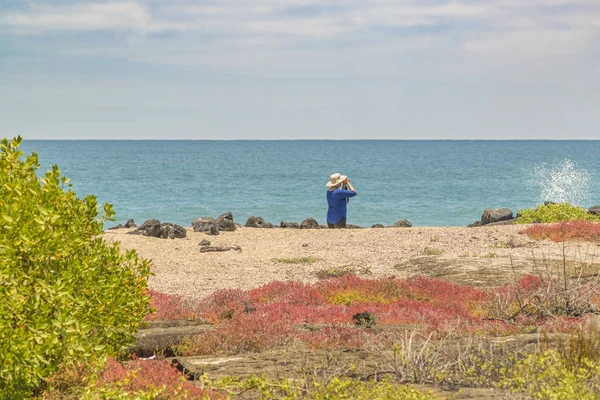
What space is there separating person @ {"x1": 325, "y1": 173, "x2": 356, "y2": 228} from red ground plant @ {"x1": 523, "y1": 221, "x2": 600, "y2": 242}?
807 cm

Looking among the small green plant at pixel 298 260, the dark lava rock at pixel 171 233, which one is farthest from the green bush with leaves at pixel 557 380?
the dark lava rock at pixel 171 233

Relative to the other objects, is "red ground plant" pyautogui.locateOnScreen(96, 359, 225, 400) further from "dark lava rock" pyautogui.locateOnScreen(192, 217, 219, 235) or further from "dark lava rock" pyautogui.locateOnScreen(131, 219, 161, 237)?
"dark lava rock" pyautogui.locateOnScreen(192, 217, 219, 235)

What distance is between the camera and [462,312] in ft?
39.6

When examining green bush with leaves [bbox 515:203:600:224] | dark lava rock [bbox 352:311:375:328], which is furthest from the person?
dark lava rock [bbox 352:311:375:328]

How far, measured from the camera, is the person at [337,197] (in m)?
29.4

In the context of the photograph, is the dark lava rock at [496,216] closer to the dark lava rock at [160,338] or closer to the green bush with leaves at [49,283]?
the dark lava rock at [160,338]

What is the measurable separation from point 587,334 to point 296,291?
23.4 ft

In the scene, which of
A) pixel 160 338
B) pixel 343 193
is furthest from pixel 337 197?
pixel 160 338

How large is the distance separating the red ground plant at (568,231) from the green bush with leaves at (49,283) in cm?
1727

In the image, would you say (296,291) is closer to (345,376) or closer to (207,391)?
(345,376)

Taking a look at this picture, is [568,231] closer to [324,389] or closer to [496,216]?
[496,216]

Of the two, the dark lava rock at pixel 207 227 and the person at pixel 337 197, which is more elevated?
the person at pixel 337 197

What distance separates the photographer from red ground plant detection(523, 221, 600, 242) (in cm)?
2195

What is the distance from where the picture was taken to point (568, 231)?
22.7 m
